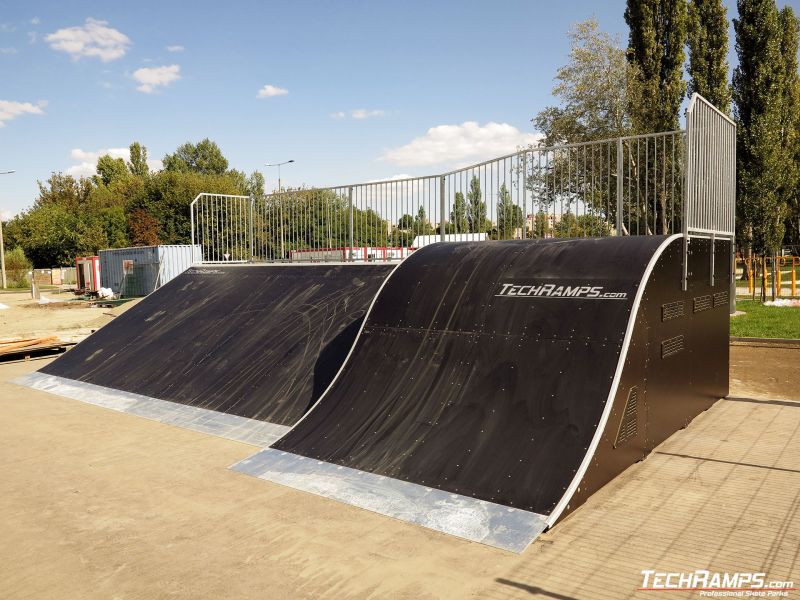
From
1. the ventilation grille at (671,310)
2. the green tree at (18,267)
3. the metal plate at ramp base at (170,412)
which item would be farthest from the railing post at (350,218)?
the green tree at (18,267)

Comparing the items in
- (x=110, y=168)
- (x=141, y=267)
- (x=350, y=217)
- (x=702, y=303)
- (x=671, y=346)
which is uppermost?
(x=110, y=168)

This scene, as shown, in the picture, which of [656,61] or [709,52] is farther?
[656,61]

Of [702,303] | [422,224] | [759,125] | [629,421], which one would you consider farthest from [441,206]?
[759,125]

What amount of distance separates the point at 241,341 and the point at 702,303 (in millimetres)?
6916

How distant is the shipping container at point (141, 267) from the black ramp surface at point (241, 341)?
53.7 feet

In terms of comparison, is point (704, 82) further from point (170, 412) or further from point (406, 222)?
point (170, 412)

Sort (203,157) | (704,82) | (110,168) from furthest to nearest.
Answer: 1. (203,157)
2. (110,168)
3. (704,82)

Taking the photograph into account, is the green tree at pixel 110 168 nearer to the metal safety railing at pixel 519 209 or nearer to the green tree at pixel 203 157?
the green tree at pixel 203 157

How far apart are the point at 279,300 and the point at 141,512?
5.80 meters

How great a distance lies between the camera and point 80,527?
495cm

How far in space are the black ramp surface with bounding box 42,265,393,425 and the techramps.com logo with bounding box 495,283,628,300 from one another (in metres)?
2.68

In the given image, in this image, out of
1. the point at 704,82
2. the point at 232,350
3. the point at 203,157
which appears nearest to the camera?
the point at 232,350

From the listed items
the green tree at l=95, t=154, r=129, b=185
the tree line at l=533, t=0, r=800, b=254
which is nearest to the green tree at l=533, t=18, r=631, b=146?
the tree line at l=533, t=0, r=800, b=254

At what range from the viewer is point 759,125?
23.5m
